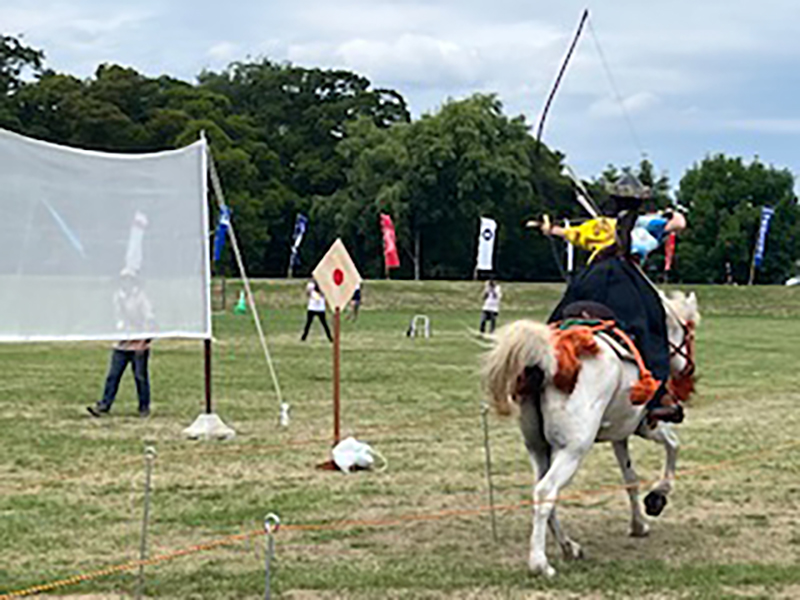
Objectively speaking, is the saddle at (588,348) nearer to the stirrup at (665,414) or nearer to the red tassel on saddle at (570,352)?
the red tassel on saddle at (570,352)

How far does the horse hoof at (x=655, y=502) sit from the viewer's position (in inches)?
368

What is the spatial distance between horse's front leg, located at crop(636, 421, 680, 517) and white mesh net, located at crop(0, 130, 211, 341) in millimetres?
5674

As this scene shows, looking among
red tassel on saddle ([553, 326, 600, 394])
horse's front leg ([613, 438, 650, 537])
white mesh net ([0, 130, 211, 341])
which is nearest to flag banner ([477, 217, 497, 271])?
white mesh net ([0, 130, 211, 341])

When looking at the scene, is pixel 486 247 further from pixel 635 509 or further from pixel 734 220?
pixel 734 220

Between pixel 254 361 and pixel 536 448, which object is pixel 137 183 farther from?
pixel 254 361

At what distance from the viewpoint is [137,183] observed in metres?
13.6

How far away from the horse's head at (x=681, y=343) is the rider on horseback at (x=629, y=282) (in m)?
0.84

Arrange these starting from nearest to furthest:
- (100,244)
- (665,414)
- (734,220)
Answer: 1. (665,414)
2. (100,244)
3. (734,220)

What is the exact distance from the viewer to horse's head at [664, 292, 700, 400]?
387 inches

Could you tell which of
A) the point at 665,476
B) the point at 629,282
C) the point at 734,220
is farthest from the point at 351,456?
the point at 734,220

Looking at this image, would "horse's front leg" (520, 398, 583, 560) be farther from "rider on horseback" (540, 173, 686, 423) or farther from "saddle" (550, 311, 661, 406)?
"rider on horseback" (540, 173, 686, 423)

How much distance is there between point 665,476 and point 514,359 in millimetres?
2354

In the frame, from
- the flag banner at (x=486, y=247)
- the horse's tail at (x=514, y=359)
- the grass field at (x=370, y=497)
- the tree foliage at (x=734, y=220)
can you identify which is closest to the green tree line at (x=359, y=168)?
the tree foliage at (x=734, y=220)

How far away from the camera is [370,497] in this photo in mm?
10688
